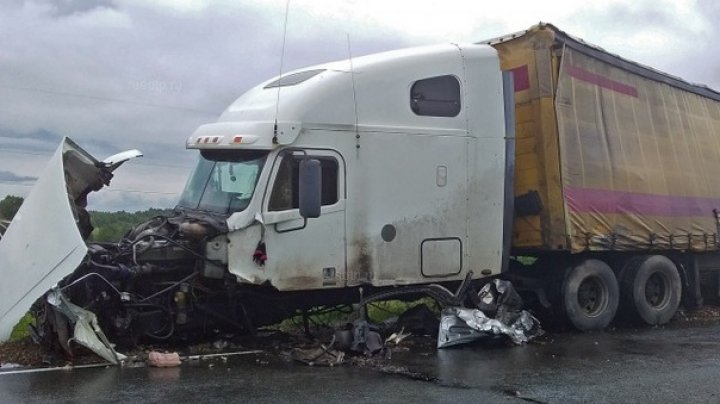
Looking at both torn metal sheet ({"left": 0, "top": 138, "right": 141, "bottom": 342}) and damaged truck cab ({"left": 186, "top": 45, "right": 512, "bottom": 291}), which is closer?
torn metal sheet ({"left": 0, "top": 138, "right": 141, "bottom": 342})

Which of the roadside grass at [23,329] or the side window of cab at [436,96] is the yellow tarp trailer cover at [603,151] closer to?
the side window of cab at [436,96]

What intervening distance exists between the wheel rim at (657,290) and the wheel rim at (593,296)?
114 cm

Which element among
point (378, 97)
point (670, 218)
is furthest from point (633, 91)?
point (378, 97)

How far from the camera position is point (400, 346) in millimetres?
8711

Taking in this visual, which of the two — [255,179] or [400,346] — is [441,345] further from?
[255,179]

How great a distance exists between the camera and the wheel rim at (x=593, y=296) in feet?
33.9

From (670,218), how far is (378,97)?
209 inches

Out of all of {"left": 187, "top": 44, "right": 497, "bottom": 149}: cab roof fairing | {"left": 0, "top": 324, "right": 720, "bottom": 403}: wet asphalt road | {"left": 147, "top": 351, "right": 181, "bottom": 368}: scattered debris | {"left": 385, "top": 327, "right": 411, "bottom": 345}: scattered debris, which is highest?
{"left": 187, "top": 44, "right": 497, "bottom": 149}: cab roof fairing

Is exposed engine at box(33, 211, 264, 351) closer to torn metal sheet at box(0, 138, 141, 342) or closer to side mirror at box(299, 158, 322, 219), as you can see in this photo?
torn metal sheet at box(0, 138, 141, 342)

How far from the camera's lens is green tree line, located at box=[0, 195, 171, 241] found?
8484mm

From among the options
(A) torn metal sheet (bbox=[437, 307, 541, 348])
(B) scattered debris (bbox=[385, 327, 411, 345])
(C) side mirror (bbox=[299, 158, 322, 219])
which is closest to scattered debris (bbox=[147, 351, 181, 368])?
(C) side mirror (bbox=[299, 158, 322, 219])

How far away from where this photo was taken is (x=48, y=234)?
24.0ft

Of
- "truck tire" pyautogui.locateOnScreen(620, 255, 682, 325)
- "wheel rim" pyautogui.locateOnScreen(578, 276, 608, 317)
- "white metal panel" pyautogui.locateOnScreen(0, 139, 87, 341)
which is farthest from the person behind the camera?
"truck tire" pyautogui.locateOnScreen(620, 255, 682, 325)

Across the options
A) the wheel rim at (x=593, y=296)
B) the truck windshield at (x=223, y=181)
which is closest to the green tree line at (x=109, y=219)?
the truck windshield at (x=223, y=181)
